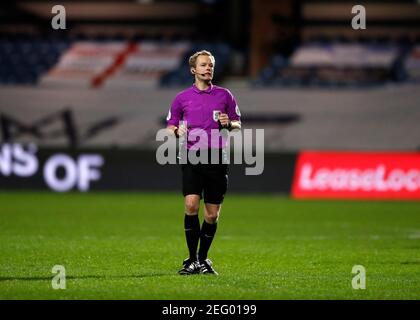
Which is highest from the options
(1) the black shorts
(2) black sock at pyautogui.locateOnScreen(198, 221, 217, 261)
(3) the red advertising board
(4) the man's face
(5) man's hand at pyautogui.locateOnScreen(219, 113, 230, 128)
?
(4) the man's face

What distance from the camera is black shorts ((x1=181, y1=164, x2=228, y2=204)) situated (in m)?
10.1

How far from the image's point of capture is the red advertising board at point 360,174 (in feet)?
78.1

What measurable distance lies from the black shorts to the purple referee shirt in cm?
21

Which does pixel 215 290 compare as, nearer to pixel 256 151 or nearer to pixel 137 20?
pixel 256 151

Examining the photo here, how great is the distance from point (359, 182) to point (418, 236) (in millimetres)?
8991

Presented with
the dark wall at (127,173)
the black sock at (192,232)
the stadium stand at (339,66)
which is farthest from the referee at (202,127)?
the stadium stand at (339,66)

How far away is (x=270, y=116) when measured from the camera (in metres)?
29.5

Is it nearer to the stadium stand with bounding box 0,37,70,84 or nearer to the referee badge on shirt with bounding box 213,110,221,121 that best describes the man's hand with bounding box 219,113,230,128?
the referee badge on shirt with bounding box 213,110,221,121

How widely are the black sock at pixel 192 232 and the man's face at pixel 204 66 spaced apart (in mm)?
1382

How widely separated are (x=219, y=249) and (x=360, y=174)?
1143 cm

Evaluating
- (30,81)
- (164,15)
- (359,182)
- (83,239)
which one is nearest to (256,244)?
(83,239)

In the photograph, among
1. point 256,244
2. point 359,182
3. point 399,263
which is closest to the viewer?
point 399,263

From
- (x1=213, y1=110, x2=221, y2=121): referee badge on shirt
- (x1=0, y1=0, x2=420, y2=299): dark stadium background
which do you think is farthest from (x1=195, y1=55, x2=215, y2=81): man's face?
(x1=0, y1=0, x2=420, y2=299): dark stadium background

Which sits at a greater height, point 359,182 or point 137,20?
point 137,20
